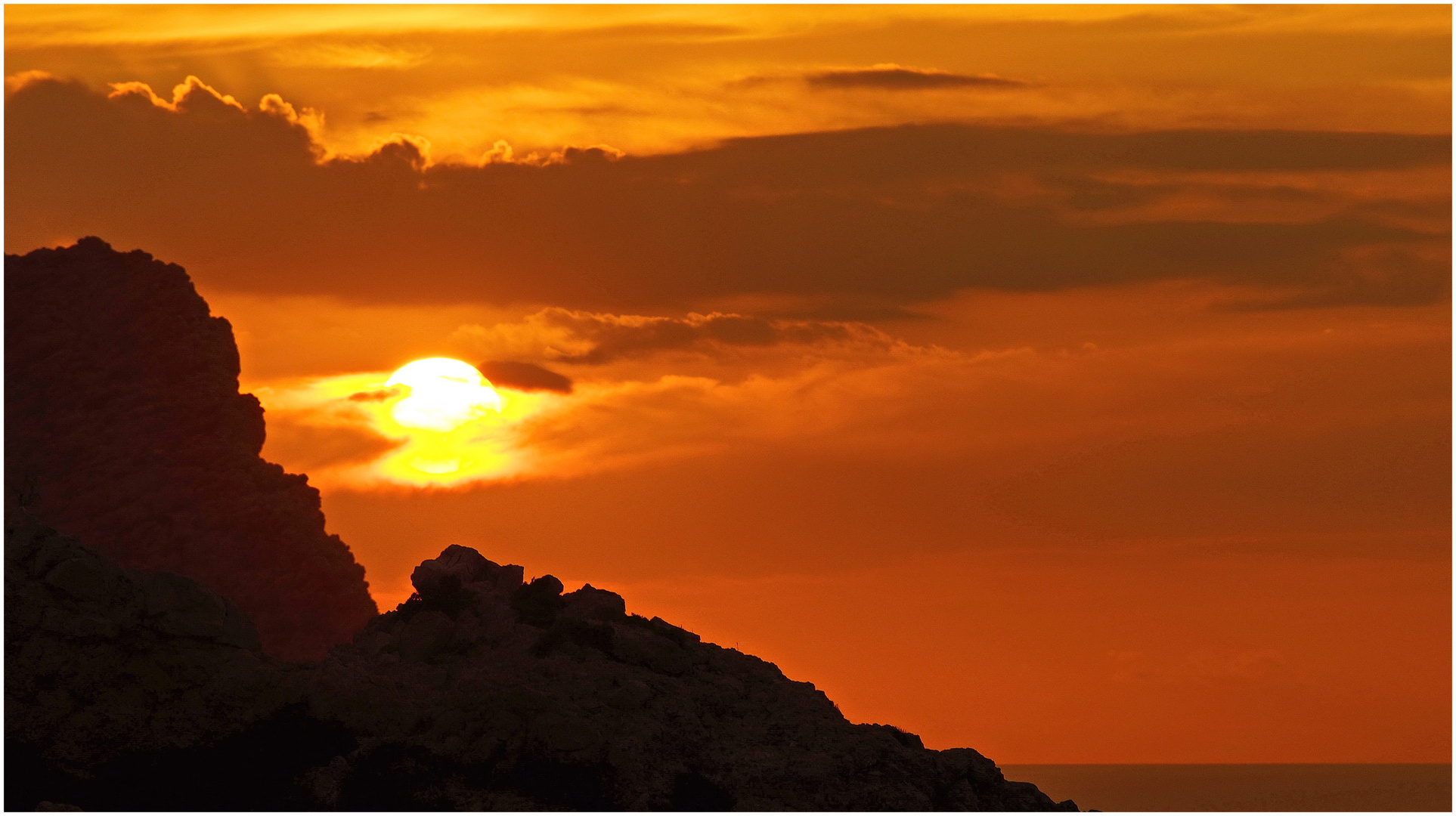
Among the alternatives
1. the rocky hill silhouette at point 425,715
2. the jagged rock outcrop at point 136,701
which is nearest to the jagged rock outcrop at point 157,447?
the rocky hill silhouette at point 425,715

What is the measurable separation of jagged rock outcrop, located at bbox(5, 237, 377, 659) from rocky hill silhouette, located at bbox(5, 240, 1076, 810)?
31777 mm

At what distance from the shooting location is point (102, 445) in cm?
9319

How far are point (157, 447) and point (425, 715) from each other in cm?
4373

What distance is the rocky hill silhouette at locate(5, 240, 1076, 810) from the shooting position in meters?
52.4

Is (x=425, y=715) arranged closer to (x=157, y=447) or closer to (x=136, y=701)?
(x=136, y=701)

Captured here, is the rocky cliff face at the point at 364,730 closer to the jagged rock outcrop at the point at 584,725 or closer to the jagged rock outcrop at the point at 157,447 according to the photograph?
the jagged rock outcrop at the point at 584,725

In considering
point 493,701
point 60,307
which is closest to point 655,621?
point 493,701

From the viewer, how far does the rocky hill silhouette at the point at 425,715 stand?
172ft

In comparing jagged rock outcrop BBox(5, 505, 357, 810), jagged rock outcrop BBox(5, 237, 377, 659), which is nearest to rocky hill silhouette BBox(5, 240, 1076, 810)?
jagged rock outcrop BBox(5, 505, 357, 810)

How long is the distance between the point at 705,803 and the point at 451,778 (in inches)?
272

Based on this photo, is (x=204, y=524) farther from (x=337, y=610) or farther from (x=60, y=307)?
(x=60, y=307)

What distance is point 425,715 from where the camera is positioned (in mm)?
54344

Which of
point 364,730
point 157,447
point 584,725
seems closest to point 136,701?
point 364,730

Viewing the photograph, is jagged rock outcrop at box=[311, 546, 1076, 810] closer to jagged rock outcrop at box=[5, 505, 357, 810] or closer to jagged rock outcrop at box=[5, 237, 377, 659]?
jagged rock outcrop at box=[5, 505, 357, 810]
